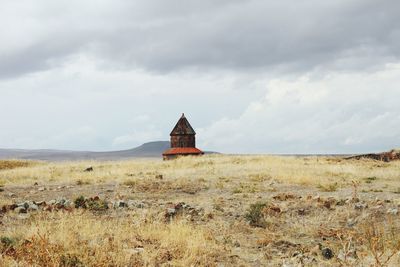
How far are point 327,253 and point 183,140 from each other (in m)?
36.4

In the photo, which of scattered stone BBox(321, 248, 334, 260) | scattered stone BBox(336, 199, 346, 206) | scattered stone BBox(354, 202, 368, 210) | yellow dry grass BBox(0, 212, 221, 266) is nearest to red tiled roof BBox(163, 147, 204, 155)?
scattered stone BBox(336, 199, 346, 206)

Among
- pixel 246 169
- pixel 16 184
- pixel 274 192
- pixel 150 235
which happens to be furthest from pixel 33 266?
pixel 246 169

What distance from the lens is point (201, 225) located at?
11.5 meters

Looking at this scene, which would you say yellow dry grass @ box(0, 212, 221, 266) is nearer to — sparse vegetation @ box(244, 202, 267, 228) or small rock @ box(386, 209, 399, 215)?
sparse vegetation @ box(244, 202, 267, 228)

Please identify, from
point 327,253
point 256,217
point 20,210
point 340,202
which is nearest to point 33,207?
point 20,210

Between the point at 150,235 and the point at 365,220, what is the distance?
20.6 ft

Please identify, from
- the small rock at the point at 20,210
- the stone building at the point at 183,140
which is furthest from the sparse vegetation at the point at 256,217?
the stone building at the point at 183,140

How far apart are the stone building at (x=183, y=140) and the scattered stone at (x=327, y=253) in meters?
35.4

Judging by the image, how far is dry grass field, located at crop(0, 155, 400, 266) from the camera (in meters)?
8.09

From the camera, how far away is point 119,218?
12.1 m

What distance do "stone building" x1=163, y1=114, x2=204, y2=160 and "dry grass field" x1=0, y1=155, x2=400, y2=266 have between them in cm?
2184

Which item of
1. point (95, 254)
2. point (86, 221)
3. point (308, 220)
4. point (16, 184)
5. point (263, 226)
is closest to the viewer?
point (95, 254)

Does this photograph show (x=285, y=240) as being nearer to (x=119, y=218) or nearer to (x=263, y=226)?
(x=263, y=226)

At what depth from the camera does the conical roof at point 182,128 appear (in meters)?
45.0
